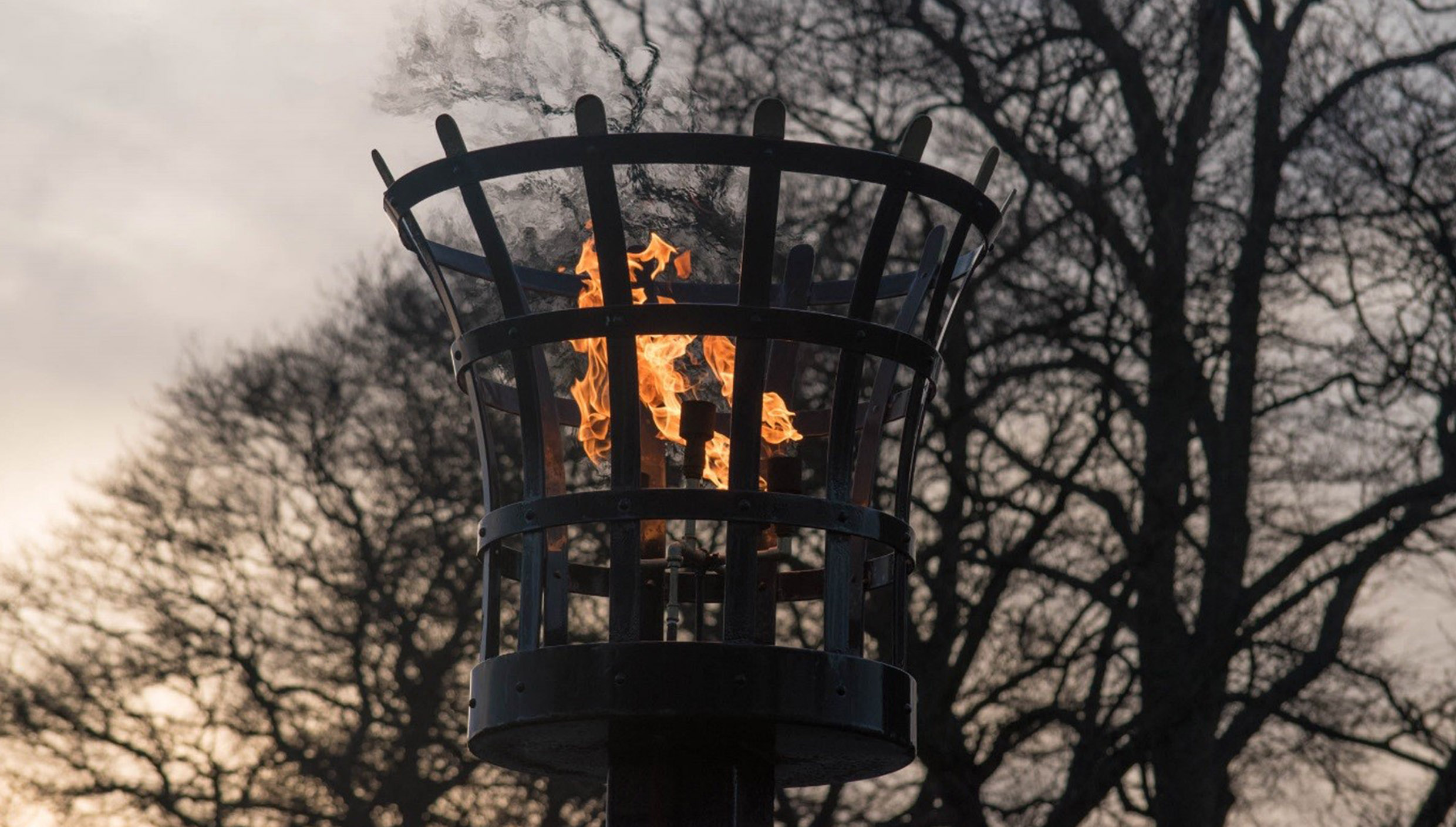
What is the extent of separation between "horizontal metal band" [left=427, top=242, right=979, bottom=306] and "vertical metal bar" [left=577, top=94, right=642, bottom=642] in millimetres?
800

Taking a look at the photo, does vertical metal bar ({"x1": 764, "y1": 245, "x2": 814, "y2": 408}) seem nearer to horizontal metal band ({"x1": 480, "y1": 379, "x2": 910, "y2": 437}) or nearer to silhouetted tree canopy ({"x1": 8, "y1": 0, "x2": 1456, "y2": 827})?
horizontal metal band ({"x1": 480, "y1": 379, "x2": 910, "y2": 437})

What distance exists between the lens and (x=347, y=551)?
14.6 meters

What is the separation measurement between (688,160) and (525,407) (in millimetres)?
613

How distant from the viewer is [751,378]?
151 inches

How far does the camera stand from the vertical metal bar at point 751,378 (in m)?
3.83

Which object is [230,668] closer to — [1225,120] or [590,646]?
[1225,120]

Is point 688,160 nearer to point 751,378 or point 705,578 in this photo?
point 751,378

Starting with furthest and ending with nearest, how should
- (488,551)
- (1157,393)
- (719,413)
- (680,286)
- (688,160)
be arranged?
(1157,393) → (719,413) → (680,286) → (488,551) → (688,160)

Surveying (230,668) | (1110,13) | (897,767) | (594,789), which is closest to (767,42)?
(1110,13)

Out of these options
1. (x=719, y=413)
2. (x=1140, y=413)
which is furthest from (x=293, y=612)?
(x=719, y=413)

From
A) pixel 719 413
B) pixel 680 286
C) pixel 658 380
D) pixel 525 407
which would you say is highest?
pixel 680 286

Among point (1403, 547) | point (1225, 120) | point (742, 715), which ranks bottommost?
point (742, 715)

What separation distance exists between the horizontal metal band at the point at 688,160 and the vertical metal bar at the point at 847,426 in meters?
0.06

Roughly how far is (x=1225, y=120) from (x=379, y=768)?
281 inches
